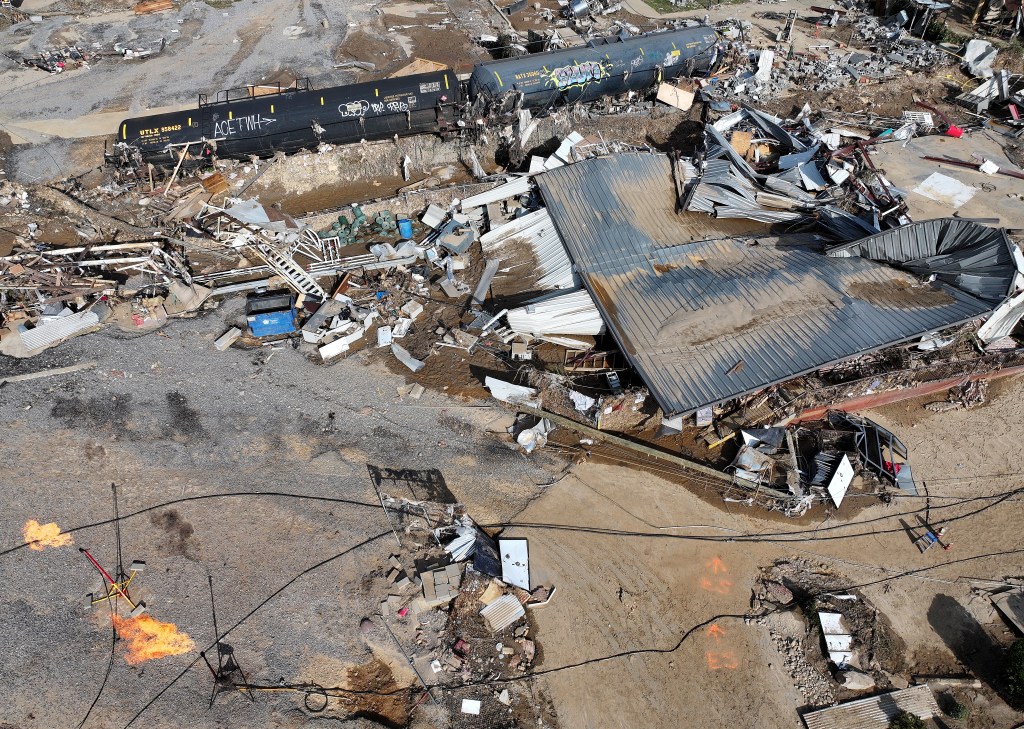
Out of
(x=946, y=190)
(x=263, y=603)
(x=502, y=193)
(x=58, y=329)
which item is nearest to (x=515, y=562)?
(x=263, y=603)

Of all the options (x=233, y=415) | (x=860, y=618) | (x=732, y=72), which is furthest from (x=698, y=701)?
(x=732, y=72)

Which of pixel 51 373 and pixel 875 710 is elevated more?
pixel 51 373

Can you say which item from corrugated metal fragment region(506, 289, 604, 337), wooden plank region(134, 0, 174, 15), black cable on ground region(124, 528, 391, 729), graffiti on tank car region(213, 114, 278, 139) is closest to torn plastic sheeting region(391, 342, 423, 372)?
corrugated metal fragment region(506, 289, 604, 337)

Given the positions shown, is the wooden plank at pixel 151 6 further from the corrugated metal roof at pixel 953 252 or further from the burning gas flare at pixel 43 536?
the corrugated metal roof at pixel 953 252

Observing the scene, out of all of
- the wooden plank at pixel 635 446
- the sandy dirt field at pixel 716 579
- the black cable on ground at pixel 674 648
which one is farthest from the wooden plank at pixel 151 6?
the black cable on ground at pixel 674 648

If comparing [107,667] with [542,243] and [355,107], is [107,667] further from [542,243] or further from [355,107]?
[355,107]

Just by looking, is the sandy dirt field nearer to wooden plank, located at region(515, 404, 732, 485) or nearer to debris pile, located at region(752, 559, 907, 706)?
debris pile, located at region(752, 559, 907, 706)

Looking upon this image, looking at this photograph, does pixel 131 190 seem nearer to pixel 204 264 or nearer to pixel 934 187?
pixel 204 264
